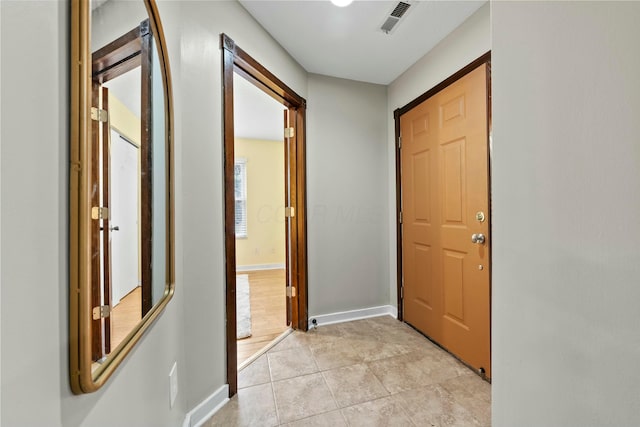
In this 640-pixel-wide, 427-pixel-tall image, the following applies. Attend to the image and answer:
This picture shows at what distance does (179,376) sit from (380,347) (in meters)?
1.46

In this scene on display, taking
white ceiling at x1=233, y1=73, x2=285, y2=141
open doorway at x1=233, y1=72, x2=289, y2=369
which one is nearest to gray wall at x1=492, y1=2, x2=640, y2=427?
white ceiling at x1=233, y1=73, x2=285, y2=141

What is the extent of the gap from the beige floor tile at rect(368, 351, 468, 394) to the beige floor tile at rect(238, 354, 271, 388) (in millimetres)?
710

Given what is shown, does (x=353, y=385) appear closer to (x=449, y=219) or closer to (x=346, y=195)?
(x=449, y=219)

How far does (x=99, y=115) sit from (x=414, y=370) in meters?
2.07

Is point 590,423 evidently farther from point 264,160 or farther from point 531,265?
point 264,160

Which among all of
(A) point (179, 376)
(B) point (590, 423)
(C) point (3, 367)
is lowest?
(A) point (179, 376)

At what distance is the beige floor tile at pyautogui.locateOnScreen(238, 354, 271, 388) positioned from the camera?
1.68 m

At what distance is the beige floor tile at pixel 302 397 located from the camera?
4.68 feet

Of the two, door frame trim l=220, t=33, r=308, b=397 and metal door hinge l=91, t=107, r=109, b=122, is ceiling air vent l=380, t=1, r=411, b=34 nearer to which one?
door frame trim l=220, t=33, r=308, b=397

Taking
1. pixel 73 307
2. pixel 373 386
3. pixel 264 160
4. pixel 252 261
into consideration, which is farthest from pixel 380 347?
pixel 264 160

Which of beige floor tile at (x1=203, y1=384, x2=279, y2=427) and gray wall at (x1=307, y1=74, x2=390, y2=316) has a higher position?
gray wall at (x1=307, y1=74, x2=390, y2=316)

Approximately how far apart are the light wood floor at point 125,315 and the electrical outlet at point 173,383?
0.43 m

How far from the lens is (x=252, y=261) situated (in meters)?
5.16

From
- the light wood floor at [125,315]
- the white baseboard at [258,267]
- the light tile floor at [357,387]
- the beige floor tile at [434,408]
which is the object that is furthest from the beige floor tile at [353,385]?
the white baseboard at [258,267]
